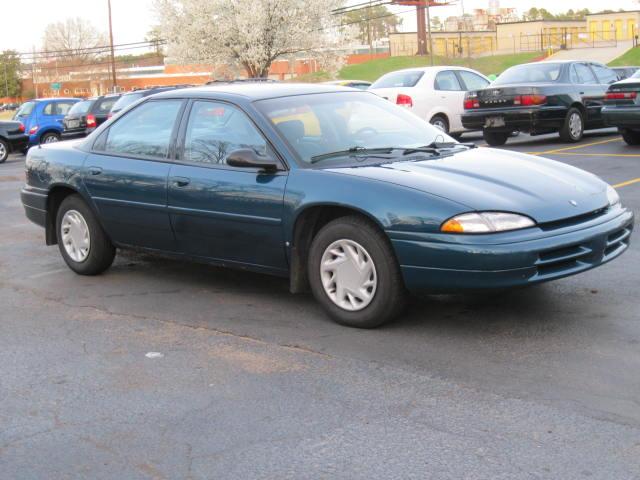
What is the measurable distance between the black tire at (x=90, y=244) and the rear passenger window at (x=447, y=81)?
41.1 feet

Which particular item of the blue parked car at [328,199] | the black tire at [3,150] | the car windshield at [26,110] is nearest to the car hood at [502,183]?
the blue parked car at [328,199]

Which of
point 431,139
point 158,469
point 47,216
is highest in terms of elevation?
point 431,139

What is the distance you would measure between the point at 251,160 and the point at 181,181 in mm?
763

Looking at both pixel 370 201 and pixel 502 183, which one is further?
pixel 502 183

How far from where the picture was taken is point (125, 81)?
97.6m

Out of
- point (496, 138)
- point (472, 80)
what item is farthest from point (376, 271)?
point (472, 80)

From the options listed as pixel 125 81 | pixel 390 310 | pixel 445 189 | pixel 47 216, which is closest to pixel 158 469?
pixel 390 310

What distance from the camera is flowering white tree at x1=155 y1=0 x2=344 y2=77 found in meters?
47.7

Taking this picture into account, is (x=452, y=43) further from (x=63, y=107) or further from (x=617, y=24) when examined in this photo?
(x=63, y=107)

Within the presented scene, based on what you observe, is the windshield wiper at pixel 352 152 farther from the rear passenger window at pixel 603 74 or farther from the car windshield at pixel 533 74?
the rear passenger window at pixel 603 74

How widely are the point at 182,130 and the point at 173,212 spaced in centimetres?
60

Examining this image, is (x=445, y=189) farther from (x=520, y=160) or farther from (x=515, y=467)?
(x=515, y=467)

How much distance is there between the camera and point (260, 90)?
664 centimetres

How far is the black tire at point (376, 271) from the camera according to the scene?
5.41 meters
